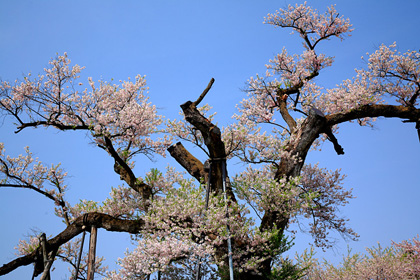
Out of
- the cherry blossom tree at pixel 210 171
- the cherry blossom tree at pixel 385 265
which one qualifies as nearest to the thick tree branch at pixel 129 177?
the cherry blossom tree at pixel 210 171

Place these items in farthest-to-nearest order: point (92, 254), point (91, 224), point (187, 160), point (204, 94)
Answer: point (187, 160) < point (91, 224) < point (204, 94) < point (92, 254)

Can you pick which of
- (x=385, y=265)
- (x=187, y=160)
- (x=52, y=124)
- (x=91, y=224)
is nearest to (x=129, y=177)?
(x=91, y=224)

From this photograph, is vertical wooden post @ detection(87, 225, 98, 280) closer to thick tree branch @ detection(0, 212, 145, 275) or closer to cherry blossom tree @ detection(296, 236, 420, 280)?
thick tree branch @ detection(0, 212, 145, 275)

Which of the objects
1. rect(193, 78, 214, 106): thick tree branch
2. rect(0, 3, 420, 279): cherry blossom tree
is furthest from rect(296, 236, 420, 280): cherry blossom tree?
rect(193, 78, 214, 106): thick tree branch

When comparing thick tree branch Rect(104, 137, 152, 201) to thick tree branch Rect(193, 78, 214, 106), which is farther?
thick tree branch Rect(104, 137, 152, 201)

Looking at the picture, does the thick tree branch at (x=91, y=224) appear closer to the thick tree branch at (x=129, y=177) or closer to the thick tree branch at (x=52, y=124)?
the thick tree branch at (x=129, y=177)

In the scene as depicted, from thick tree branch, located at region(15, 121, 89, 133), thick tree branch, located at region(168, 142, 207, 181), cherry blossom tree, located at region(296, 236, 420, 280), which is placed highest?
thick tree branch, located at region(15, 121, 89, 133)

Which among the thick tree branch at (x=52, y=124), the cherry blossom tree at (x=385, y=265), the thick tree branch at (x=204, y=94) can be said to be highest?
the thick tree branch at (x=52, y=124)

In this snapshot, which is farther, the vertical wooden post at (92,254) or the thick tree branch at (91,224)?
the thick tree branch at (91,224)

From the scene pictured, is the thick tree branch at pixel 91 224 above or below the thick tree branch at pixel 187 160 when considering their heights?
below

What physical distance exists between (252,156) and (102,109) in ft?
13.2

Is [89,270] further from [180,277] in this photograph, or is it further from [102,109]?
[102,109]

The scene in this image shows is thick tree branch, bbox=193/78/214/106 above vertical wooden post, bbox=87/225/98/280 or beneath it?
above

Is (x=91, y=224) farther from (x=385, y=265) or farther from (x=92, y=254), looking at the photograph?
(x=385, y=265)
